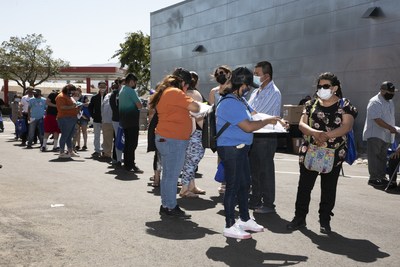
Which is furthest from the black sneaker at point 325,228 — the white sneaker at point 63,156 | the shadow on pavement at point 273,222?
the white sneaker at point 63,156

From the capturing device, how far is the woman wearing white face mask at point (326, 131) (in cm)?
590

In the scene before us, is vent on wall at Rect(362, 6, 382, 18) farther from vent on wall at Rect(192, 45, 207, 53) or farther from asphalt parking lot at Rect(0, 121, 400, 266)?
vent on wall at Rect(192, 45, 207, 53)

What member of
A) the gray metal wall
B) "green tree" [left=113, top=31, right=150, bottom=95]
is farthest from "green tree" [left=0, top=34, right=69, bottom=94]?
the gray metal wall

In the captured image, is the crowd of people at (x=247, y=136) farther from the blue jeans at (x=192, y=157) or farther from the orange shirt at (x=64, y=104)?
the orange shirt at (x=64, y=104)

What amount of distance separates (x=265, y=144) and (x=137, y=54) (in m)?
47.0

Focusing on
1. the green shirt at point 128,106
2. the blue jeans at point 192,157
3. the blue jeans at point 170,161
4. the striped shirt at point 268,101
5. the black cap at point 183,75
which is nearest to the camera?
the blue jeans at point 170,161

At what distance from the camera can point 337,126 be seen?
5.91 metres

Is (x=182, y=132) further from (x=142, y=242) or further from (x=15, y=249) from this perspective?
(x=15, y=249)

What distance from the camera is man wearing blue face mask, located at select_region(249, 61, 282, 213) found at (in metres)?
6.91

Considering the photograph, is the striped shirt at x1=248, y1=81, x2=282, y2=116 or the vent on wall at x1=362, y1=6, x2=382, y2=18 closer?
the striped shirt at x1=248, y1=81, x2=282, y2=116

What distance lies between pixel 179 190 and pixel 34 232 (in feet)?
11.3

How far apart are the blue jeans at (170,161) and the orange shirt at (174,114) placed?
0.26 feet

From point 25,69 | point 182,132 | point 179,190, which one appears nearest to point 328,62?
point 179,190

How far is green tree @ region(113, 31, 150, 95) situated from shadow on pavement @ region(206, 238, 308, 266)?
1896 inches
